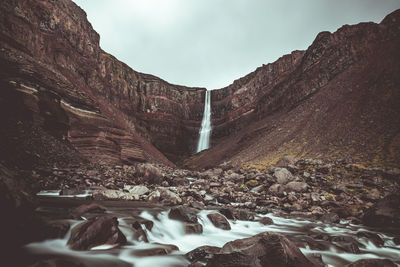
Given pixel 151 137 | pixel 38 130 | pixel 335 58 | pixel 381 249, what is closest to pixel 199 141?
pixel 151 137

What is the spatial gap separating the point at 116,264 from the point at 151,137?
1990 inches

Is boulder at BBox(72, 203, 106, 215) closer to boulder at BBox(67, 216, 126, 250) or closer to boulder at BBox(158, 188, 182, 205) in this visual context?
boulder at BBox(67, 216, 126, 250)

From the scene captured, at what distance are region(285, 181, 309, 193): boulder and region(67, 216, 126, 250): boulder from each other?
31.8ft

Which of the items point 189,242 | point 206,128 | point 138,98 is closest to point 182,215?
point 189,242

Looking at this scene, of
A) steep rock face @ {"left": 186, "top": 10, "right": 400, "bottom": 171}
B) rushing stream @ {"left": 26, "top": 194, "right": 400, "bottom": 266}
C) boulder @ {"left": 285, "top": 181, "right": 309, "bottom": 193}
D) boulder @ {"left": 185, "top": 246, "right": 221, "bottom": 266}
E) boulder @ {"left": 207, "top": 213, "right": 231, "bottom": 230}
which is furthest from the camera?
steep rock face @ {"left": 186, "top": 10, "right": 400, "bottom": 171}

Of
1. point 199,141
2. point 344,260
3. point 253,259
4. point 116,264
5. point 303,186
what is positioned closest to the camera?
point 253,259

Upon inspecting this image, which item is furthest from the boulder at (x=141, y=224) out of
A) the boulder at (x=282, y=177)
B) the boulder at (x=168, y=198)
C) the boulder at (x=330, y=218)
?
the boulder at (x=282, y=177)

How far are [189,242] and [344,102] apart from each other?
26433 mm

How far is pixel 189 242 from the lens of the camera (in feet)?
15.7

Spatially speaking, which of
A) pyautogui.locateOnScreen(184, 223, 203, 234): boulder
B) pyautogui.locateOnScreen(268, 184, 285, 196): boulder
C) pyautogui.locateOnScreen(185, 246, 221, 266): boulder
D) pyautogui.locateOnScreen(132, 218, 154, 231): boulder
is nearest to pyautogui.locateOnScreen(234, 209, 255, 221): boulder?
pyautogui.locateOnScreen(184, 223, 203, 234): boulder

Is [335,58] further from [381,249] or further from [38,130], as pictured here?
[38,130]

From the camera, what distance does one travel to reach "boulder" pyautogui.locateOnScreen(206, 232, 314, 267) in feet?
8.54

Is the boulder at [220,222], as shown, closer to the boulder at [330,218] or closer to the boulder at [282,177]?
the boulder at [330,218]

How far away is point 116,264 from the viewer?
3148mm
